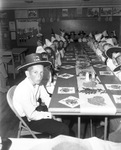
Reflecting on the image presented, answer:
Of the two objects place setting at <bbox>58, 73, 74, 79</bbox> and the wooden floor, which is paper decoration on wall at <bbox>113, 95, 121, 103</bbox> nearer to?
the wooden floor

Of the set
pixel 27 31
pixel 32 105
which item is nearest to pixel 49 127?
pixel 32 105

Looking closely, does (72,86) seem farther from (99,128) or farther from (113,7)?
(113,7)

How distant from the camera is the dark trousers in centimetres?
206

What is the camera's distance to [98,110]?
194 centimetres

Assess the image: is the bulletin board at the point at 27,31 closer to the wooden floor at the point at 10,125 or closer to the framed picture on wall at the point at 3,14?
the framed picture on wall at the point at 3,14

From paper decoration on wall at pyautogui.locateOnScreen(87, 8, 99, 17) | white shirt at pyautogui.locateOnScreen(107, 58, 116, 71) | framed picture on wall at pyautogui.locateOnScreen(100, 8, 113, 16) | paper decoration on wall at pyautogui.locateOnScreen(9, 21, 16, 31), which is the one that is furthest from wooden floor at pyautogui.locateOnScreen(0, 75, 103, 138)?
framed picture on wall at pyautogui.locateOnScreen(100, 8, 113, 16)

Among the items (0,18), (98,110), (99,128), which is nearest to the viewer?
(98,110)

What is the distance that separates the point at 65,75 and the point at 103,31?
6250mm

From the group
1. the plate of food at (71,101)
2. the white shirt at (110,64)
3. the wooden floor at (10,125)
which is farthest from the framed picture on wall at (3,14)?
the plate of food at (71,101)

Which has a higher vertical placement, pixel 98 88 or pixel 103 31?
pixel 103 31

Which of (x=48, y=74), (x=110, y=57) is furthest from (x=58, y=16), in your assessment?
(x=48, y=74)

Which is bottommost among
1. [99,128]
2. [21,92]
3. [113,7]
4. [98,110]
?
[99,128]

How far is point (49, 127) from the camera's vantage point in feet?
6.80

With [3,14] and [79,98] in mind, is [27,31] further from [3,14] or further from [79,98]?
[79,98]
